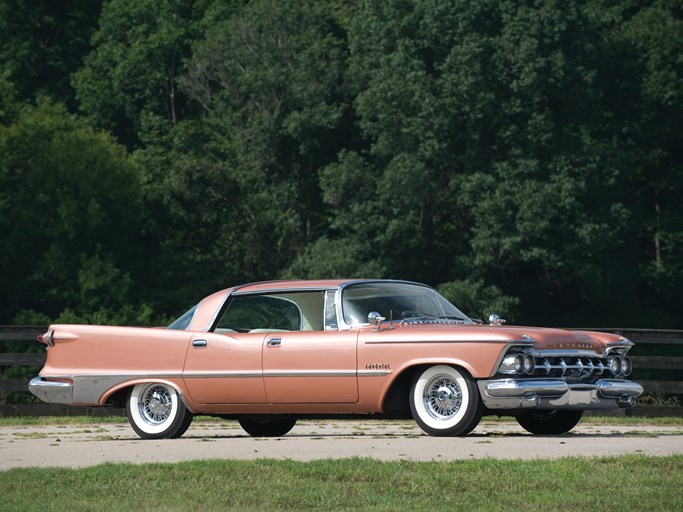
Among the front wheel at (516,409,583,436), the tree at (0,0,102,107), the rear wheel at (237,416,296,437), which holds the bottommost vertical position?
the rear wheel at (237,416,296,437)

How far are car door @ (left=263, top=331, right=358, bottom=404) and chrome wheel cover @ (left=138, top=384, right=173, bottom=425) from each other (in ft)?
3.77

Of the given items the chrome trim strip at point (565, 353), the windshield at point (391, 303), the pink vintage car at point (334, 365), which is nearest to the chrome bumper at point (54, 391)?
the pink vintage car at point (334, 365)

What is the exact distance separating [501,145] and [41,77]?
22259 mm

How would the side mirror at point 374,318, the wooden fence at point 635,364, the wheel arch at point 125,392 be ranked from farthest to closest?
the wooden fence at point 635,364, the wheel arch at point 125,392, the side mirror at point 374,318

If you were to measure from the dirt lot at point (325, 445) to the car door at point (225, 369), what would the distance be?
398 mm

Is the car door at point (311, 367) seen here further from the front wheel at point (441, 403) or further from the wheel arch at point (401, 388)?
the front wheel at point (441, 403)

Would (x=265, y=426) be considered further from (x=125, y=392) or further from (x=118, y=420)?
(x=118, y=420)

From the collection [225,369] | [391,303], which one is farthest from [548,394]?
[225,369]

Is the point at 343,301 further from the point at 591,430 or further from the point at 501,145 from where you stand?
the point at 501,145

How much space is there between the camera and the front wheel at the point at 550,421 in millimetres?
14188

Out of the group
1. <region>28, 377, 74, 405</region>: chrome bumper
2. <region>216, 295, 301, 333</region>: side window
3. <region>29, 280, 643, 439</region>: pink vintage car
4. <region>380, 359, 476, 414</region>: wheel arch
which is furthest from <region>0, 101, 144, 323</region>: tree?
<region>380, 359, 476, 414</region>: wheel arch

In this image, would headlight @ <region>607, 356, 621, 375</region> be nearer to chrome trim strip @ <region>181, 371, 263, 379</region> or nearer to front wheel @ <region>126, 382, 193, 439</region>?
chrome trim strip @ <region>181, 371, 263, 379</region>

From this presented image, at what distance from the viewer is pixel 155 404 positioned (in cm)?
1417

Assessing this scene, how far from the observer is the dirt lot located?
443 inches
